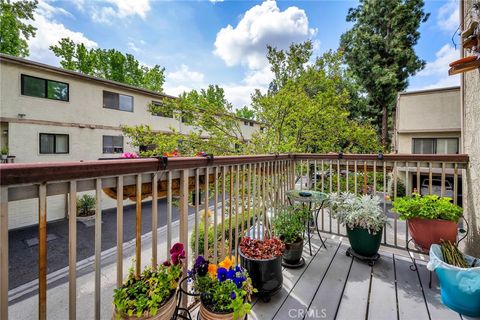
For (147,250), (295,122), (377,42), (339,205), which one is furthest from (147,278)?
(377,42)

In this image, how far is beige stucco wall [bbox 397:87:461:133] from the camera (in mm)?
9109

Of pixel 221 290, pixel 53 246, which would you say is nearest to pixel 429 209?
pixel 221 290

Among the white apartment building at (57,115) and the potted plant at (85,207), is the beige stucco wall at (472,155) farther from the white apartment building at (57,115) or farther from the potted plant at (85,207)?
the potted plant at (85,207)

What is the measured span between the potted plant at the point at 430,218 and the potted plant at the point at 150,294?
7.01 feet

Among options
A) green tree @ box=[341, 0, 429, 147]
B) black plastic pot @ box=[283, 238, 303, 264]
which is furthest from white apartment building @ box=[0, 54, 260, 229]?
green tree @ box=[341, 0, 429, 147]

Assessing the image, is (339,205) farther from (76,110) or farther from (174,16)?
(76,110)

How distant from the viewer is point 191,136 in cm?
598

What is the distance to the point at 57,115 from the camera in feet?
28.4

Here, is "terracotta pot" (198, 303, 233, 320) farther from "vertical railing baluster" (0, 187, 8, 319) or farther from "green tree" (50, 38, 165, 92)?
"green tree" (50, 38, 165, 92)

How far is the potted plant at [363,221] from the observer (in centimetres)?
220

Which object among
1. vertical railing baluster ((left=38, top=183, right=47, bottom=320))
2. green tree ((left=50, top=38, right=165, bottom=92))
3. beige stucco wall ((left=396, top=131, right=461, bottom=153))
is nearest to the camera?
vertical railing baluster ((left=38, top=183, right=47, bottom=320))

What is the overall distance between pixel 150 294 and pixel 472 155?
312 cm

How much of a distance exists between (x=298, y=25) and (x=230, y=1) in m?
1.95

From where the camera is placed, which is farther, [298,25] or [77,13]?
Answer: [77,13]
